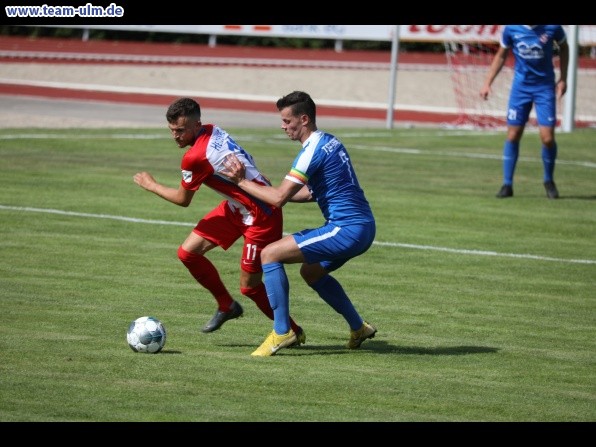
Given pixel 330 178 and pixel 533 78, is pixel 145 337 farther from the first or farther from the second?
pixel 533 78

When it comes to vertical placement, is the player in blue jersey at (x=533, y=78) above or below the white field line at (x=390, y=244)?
above

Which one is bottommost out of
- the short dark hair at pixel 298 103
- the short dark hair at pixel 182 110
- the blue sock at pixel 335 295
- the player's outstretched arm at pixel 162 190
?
the blue sock at pixel 335 295

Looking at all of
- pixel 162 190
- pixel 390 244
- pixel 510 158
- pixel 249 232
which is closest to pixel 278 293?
pixel 249 232

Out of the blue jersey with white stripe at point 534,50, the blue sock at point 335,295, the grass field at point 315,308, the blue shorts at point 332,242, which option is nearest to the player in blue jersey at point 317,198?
the blue shorts at point 332,242

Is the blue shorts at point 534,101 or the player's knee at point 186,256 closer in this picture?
the player's knee at point 186,256

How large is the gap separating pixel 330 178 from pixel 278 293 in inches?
36.4

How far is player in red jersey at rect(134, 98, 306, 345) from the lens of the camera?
9367mm

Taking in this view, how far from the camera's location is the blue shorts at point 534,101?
17.5m

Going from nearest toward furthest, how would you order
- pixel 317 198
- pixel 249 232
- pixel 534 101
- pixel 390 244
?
1. pixel 317 198
2. pixel 249 232
3. pixel 390 244
4. pixel 534 101

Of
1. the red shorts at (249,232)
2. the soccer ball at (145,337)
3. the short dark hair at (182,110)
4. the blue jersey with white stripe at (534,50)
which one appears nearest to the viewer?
the soccer ball at (145,337)

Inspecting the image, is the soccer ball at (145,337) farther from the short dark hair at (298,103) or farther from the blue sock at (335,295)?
the short dark hair at (298,103)

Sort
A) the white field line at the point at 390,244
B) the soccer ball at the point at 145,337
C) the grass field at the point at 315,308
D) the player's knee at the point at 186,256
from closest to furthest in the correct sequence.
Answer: the grass field at the point at 315,308 → the soccer ball at the point at 145,337 → the player's knee at the point at 186,256 → the white field line at the point at 390,244

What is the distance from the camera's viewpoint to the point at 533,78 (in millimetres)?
17531

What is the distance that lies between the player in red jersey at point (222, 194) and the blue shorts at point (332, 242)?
1.70 feet
